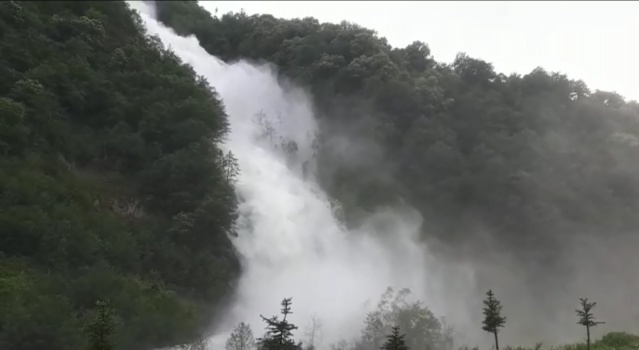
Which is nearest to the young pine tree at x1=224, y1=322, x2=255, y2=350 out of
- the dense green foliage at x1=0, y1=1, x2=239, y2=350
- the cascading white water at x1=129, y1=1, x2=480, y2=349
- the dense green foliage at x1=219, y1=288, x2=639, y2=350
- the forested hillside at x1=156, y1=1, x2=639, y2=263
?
the dense green foliage at x1=219, y1=288, x2=639, y2=350

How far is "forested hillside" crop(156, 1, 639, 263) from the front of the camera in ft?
218

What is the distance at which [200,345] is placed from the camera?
35906 mm

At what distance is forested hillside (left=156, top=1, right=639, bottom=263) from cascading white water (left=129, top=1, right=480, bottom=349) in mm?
4031

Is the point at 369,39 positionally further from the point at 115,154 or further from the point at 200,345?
the point at 200,345

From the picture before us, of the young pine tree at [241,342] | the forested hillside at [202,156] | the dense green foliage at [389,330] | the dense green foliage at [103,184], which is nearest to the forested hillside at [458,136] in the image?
the forested hillside at [202,156]

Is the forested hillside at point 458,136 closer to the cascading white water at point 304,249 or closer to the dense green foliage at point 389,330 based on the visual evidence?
the cascading white water at point 304,249

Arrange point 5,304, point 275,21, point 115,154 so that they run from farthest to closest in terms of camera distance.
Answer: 1. point 275,21
2. point 115,154
3. point 5,304

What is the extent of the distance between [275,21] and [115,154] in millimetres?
47314

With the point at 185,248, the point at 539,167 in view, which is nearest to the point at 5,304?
the point at 185,248

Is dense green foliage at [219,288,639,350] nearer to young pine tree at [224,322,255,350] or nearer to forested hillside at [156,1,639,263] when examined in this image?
young pine tree at [224,322,255,350]

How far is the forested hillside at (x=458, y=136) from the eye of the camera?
218 feet

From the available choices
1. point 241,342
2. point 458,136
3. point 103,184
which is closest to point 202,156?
point 103,184

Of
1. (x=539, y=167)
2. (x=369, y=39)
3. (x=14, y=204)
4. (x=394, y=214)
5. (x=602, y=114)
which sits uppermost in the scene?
(x=369, y=39)

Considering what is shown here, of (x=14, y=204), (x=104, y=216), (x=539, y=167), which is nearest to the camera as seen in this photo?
(x=14, y=204)
